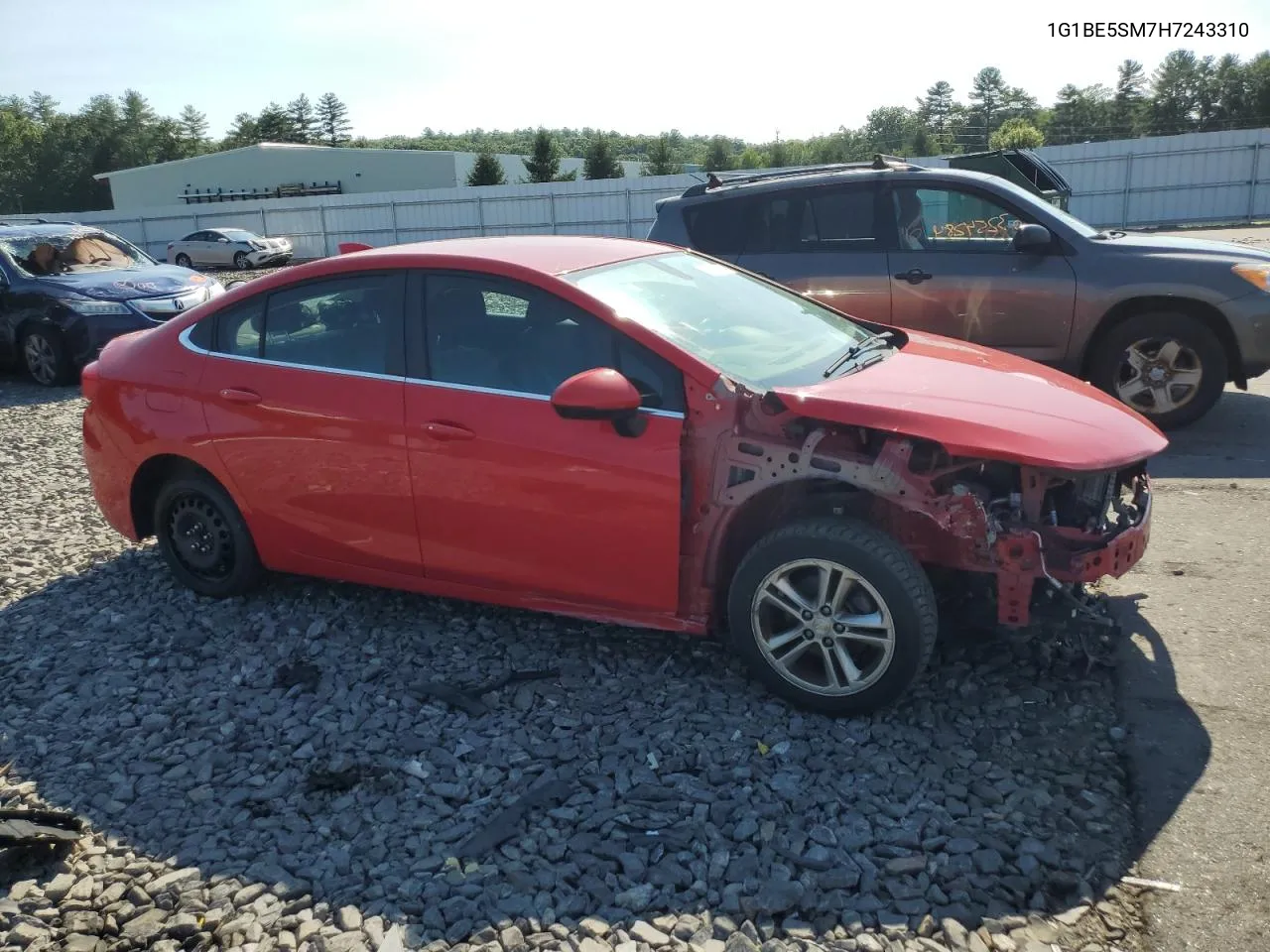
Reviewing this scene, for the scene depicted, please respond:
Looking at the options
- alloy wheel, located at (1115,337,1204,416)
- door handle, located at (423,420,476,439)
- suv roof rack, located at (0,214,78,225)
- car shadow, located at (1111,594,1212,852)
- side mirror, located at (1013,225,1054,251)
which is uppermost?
suv roof rack, located at (0,214,78,225)

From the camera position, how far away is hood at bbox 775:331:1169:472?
354 centimetres

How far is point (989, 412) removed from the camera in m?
3.74

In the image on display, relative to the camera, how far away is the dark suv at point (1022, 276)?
7223mm

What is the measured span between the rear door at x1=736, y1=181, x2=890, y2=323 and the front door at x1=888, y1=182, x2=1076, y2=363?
0.52ft

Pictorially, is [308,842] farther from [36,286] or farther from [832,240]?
[36,286]

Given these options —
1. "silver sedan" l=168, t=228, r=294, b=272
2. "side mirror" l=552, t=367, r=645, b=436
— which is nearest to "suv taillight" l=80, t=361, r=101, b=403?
"side mirror" l=552, t=367, r=645, b=436

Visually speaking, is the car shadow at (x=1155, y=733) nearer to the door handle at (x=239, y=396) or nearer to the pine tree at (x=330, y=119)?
the door handle at (x=239, y=396)

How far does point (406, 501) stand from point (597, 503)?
94 cm

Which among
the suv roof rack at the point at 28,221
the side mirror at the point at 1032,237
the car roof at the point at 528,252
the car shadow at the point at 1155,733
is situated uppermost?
the suv roof rack at the point at 28,221

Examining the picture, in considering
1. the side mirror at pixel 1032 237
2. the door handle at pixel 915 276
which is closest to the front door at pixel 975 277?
the door handle at pixel 915 276

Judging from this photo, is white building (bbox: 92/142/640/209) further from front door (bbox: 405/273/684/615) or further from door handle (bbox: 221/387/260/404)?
front door (bbox: 405/273/684/615)

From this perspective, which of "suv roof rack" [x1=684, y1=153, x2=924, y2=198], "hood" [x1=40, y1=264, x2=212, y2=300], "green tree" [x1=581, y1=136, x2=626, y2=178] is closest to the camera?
"suv roof rack" [x1=684, y1=153, x2=924, y2=198]

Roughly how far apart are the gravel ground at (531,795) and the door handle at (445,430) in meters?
0.99

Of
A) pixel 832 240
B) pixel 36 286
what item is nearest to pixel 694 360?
pixel 832 240
